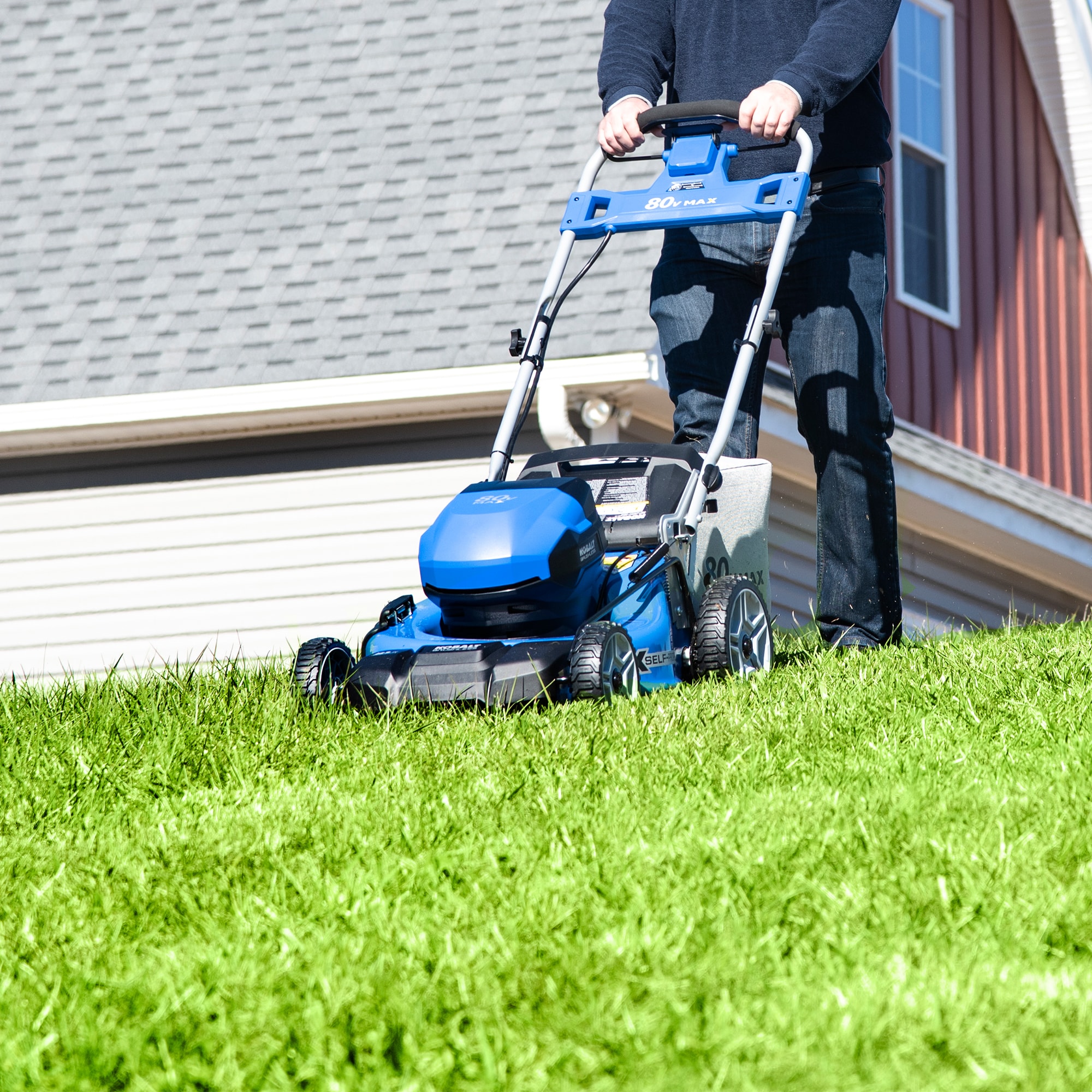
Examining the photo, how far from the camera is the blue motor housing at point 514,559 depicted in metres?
3.46

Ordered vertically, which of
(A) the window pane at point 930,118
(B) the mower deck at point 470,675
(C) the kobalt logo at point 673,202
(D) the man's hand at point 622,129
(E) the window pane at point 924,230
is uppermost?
(D) the man's hand at point 622,129

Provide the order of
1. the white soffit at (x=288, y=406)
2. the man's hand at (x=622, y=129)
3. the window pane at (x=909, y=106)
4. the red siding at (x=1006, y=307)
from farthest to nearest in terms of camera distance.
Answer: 1. the red siding at (x=1006, y=307)
2. the window pane at (x=909, y=106)
3. the white soffit at (x=288, y=406)
4. the man's hand at (x=622, y=129)

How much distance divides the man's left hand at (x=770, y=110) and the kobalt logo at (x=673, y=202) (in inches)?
8.9

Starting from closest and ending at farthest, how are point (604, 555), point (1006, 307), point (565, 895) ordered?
point (565, 895), point (604, 555), point (1006, 307)

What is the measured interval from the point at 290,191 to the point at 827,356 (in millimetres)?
3961

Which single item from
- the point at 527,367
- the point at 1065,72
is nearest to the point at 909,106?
the point at 1065,72

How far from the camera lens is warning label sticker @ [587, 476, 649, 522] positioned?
12.9 ft

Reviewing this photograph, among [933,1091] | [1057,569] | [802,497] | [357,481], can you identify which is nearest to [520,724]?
[933,1091]

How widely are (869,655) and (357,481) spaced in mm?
3590

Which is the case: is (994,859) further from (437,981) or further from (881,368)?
(881,368)

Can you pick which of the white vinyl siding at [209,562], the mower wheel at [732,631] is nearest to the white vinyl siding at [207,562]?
the white vinyl siding at [209,562]

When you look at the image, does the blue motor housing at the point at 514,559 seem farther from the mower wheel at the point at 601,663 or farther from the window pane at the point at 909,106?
the window pane at the point at 909,106

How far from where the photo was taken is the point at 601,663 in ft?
11.0

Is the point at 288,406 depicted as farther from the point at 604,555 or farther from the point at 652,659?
the point at 652,659
